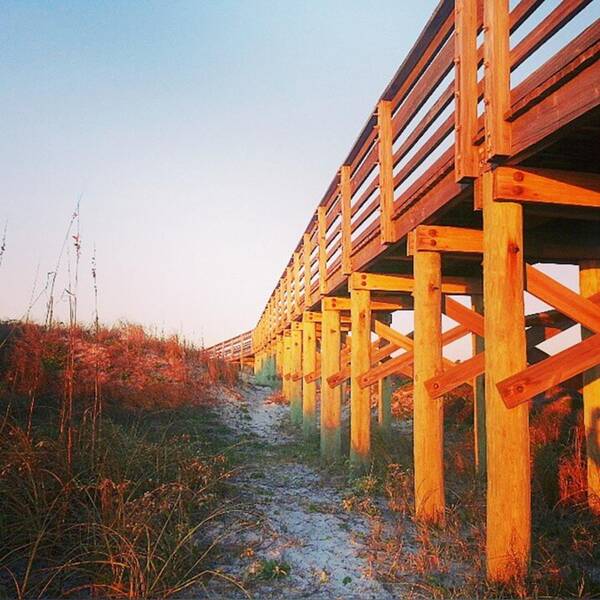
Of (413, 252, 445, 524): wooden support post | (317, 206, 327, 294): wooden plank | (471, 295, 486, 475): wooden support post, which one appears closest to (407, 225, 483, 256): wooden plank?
(413, 252, 445, 524): wooden support post

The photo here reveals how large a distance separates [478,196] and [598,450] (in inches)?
124

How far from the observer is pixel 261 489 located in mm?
5938

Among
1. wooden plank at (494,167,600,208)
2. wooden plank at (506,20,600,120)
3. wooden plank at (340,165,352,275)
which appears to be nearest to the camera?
wooden plank at (506,20,600,120)

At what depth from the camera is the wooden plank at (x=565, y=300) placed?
330 cm

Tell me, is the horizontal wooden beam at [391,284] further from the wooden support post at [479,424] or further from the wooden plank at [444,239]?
the wooden plank at [444,239]

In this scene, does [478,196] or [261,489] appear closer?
[478,196]

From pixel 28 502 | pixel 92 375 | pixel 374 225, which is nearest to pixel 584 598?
pixel 28 502

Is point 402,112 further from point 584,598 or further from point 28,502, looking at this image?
point 28,502

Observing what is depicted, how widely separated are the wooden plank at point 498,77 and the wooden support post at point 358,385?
13.4 feet

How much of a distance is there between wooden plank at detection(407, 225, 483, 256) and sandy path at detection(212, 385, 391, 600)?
2.65 m

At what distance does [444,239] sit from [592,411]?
2.35m

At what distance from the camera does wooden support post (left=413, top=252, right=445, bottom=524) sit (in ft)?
15.7

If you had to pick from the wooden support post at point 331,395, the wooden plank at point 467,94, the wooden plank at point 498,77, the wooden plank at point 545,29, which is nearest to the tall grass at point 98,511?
the wooden support post at point 331,395

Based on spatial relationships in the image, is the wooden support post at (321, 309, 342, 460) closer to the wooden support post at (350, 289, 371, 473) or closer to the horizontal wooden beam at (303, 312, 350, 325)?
the wooden support post at (350, 289, 371, 473)
